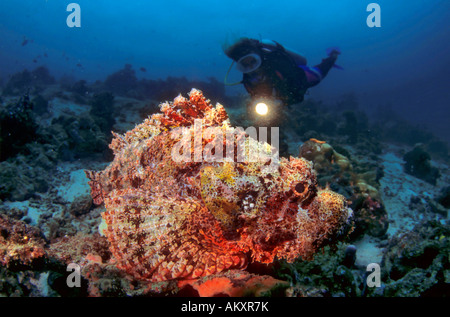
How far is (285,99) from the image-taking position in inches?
418

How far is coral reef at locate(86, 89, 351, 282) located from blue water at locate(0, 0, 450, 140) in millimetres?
97129

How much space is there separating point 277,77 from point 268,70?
51 centimetres

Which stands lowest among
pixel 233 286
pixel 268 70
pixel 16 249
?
pixel 233 286

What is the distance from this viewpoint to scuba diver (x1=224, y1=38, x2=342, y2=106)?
32.0ft

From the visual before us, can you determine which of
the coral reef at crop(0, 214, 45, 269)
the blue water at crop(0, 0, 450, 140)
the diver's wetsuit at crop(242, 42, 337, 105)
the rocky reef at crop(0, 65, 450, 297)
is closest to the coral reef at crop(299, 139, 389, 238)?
the rocky reef at crop(0, 65, 450, 297)

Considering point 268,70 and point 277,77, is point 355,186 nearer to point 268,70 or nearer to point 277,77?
point 277,77

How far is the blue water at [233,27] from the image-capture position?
97.6m

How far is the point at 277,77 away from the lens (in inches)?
396

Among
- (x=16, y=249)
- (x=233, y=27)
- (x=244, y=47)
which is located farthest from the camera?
(x=233, y=27)

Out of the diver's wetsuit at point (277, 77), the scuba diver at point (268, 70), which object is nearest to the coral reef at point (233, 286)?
the scuba diver at point (268, 70)

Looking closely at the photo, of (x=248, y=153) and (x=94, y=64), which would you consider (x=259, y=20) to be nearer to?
(x=94, y=64)

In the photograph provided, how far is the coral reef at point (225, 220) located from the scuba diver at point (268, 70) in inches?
302

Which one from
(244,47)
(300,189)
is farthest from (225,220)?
(244,47)

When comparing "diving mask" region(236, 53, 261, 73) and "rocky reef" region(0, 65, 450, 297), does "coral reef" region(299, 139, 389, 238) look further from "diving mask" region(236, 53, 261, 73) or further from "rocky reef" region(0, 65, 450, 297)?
"diving mask" region(236, 53, 261, 73)
